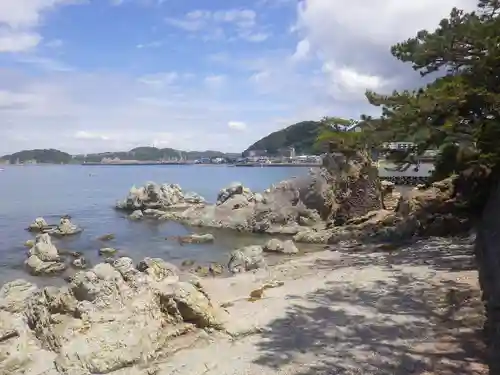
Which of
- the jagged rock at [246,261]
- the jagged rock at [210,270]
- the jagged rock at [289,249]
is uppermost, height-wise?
the jagged rock at [246,261]

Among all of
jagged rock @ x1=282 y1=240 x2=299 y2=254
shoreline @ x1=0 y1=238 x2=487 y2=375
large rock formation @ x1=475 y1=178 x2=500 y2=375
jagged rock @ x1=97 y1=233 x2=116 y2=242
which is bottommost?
jagged rock @ x1=97 y1=233 x2=116 y2=242

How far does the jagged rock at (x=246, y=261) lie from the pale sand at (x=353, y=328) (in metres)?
5.20

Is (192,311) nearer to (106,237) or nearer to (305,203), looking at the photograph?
(106,237)

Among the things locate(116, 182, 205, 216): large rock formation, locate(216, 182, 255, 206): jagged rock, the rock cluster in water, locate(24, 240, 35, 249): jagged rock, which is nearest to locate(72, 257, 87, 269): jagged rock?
locate(24, 240, 35, 249): jagged rock

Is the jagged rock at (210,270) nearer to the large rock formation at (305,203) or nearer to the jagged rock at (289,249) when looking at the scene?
the jagged rock at (289,249)

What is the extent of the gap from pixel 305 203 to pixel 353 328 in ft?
78.1

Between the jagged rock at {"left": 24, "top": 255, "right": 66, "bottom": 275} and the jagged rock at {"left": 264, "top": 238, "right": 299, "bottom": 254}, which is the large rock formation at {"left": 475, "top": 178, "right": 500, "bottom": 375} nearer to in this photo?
the jagged rock at {"left": 264, "top": 238, "right": 299, "bottom": 254}

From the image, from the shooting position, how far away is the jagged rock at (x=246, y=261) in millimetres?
17994

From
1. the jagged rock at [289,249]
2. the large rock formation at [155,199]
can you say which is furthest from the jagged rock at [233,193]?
the jagged rock at [289,249]

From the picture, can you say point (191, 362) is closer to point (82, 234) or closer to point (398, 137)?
point (398, 137)

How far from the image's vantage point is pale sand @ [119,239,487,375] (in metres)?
6.89

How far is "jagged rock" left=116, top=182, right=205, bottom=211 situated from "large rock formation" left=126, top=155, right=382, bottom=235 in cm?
858

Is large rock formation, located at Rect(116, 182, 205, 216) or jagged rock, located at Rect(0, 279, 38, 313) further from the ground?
jagged rock, located at Rect(0, 279, 38, 313)

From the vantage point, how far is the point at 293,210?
103 feet
